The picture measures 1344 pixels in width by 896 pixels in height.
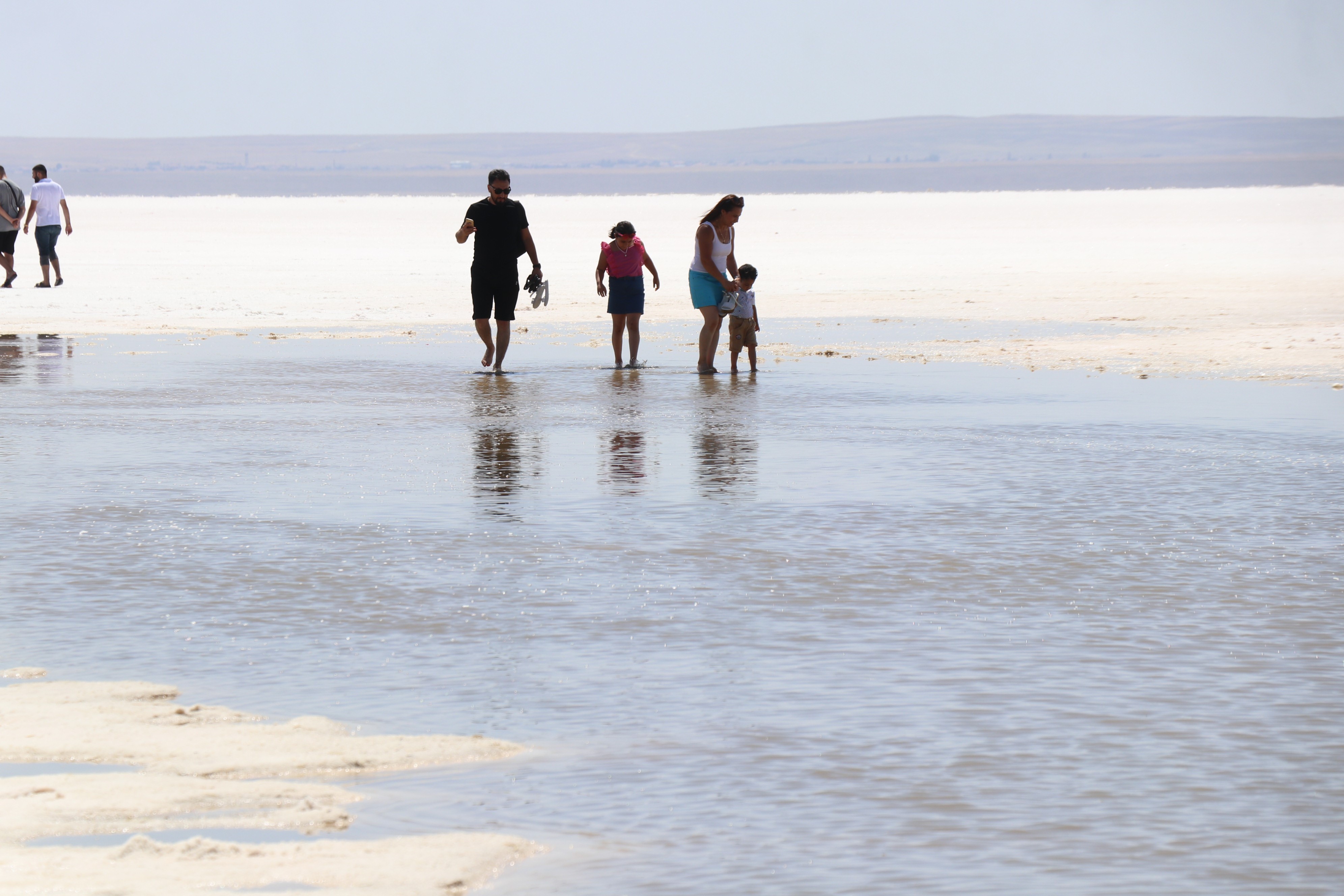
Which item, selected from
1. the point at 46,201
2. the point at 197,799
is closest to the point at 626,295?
the point at 197,799

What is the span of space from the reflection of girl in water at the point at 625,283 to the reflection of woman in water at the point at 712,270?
0.65m

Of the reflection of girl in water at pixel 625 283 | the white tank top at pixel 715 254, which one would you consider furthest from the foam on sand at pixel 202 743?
the reflection of girl in water at pixel 625 283

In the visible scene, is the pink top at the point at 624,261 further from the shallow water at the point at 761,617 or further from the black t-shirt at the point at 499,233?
the shallow water at the point at 761,617

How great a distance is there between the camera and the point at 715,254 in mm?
16203

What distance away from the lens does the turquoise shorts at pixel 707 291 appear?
53.5 feet

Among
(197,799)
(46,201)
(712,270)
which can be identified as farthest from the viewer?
(46,201)

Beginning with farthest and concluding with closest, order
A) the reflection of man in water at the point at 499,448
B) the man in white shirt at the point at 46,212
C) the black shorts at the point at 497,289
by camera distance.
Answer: the man in white shirt at the point at 46,212 → the black shorts at the point at 497,289 → the reflection of man in water at the point at 499,448

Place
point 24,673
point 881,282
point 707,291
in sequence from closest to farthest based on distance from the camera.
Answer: point 24,673
point 707,291
point 881,282

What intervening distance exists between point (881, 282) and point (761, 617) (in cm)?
2489

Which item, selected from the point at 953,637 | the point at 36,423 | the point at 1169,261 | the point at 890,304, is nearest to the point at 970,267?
the point at 1169,261

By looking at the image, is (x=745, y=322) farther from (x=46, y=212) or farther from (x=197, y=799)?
(x=46, y=212)

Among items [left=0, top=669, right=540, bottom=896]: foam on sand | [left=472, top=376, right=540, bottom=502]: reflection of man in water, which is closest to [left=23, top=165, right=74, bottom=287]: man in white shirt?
[left=472, top=376, right=540, bottom=502]: reflection of man in water

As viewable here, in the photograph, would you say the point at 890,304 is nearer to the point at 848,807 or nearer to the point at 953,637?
the point at 953,637

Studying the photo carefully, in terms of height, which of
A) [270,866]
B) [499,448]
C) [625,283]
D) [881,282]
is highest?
[625,283]
